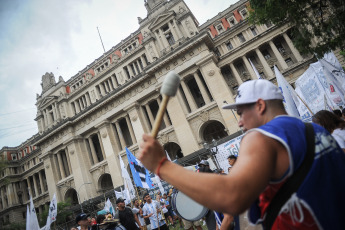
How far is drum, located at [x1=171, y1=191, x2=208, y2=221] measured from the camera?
3551mm

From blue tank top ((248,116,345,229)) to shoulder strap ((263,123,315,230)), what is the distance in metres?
0.02

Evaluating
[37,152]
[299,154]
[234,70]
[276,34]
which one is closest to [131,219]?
[299,154]

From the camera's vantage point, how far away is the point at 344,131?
3.32 meters

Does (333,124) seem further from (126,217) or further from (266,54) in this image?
(266,54)

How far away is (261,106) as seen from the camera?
4.43ft

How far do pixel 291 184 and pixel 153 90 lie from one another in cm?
2437

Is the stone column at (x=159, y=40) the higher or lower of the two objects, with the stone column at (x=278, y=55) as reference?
higher

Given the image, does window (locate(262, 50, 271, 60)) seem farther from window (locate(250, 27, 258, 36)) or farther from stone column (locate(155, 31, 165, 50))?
stone column (locate(155, 31, 165, 50))

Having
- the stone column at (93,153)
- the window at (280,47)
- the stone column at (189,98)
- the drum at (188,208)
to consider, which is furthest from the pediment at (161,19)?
the drum at (188,208)

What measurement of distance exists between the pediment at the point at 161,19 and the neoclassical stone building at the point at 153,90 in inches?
4.5

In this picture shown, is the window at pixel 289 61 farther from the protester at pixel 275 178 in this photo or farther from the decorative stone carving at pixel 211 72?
the protester at pixel 275 178

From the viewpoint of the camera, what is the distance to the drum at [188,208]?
140 inches

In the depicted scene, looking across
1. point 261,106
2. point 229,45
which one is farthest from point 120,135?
point 261,106

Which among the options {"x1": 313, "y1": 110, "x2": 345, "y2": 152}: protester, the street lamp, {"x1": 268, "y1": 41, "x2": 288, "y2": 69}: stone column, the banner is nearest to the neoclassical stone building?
{"x1": 268, "y1": 41, "x2": 288, "y2": 69}: stone column
